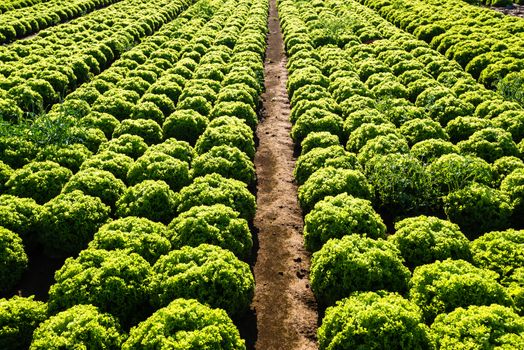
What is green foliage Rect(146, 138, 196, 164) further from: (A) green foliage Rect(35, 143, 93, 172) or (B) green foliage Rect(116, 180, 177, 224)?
(A) green foliage Rect(35, 143, 93, 172)

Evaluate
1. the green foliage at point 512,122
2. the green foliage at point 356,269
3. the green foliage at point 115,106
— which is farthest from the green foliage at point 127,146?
the green foliage at point 512,122

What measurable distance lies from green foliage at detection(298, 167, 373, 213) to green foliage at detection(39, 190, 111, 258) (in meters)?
7.54

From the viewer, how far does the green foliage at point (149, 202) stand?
13719 millimetres

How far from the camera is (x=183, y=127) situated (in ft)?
63.0

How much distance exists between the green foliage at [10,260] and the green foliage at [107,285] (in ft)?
7.26

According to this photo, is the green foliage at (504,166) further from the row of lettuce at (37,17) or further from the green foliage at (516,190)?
the row of lettuce at (37,17)

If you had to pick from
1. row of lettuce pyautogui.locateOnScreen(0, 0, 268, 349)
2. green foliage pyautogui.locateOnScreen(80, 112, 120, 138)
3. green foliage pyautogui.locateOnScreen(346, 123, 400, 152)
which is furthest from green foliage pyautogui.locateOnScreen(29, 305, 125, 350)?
green foliage pyautogui.locateOnScreen(346, 123, 400, 152)

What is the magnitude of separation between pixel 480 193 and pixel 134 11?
44955mm

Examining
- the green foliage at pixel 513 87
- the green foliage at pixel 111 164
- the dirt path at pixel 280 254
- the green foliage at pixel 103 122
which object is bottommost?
the dirt path at pixel 280 254

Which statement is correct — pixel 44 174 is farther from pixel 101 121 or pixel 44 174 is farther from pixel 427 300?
pixel 427 300

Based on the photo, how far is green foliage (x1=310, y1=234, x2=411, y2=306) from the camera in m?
10.6

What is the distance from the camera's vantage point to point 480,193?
14039mm

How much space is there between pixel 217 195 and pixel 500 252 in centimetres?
895

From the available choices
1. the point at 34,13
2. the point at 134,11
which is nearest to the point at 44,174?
the point at 134,11
